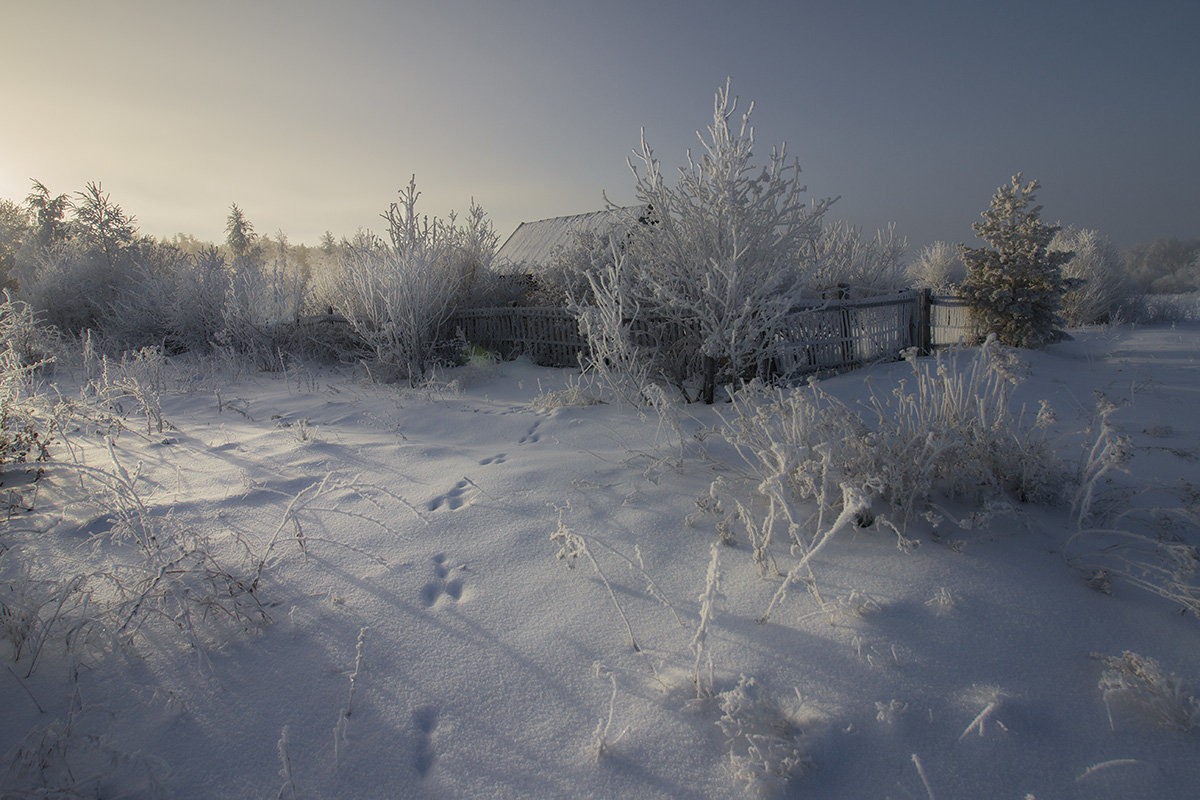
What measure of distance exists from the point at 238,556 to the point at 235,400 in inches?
199

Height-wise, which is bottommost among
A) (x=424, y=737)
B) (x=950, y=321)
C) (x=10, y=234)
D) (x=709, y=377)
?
(x=424, y=737)

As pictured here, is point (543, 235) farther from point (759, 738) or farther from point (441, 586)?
point (759, 738)

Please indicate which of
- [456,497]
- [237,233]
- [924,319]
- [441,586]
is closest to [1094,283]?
[924,319]

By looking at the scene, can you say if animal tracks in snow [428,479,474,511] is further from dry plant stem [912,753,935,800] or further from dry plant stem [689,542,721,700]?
dry plant stem [912,753,935,800]

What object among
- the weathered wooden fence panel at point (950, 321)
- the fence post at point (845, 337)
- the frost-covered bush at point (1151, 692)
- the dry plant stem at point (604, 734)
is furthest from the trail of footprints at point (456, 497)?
the weathered wooden fence panel at point (950, 321)

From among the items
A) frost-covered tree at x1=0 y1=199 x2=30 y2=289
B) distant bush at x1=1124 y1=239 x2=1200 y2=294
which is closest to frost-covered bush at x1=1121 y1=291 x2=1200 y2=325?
distant bush at x1=1124 y1=239 x2=1200 y2=294

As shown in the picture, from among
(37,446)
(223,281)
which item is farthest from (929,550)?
(223,281)

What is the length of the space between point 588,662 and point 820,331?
680 centimetres

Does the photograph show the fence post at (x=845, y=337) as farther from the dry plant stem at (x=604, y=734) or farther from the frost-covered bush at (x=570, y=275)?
the dry plant stem at (x=604, y=734)

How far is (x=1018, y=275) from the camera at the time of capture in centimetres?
995

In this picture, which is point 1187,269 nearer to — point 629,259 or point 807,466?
point 629,259

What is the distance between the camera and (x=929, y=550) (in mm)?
2570

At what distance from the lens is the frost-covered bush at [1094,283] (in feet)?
46.1

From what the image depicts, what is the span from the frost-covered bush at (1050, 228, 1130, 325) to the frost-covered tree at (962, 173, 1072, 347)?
555cm
